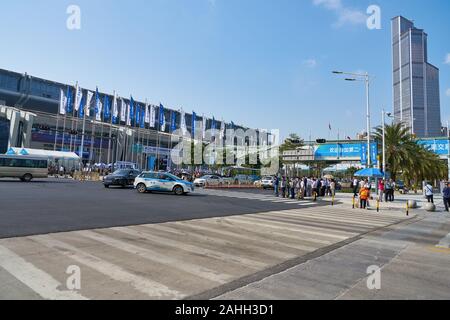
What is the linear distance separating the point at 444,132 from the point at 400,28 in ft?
118

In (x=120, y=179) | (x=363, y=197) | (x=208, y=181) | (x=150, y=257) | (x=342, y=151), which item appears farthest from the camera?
(x=208, y=181)

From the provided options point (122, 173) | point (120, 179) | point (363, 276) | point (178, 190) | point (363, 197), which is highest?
point (122, 173)

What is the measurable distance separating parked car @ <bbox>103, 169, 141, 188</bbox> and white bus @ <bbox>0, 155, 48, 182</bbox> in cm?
930

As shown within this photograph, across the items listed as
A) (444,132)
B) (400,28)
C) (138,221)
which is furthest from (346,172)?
(138,221)

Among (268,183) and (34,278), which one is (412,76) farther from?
(34,278)

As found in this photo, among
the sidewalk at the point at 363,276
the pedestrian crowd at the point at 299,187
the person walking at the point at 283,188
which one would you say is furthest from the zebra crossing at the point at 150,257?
the person walking at the point at 283,188

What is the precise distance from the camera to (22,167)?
31.7 m

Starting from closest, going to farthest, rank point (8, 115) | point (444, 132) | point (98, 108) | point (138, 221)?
point (138, 221) → point (98, 108) → point (8, 115) → point (444, 132)

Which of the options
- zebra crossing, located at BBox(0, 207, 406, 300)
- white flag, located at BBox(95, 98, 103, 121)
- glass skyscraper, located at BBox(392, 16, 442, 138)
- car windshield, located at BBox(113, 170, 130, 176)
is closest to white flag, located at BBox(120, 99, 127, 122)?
white flag, located at BBox(95, 98, 103, 121)

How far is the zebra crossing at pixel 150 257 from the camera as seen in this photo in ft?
15.6

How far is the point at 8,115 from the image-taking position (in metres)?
59.1

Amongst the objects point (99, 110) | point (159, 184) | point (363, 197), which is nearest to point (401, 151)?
point (363, 197)

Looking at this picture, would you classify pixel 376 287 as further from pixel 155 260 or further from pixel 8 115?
pixel 8 115

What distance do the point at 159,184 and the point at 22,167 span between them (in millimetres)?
16726
